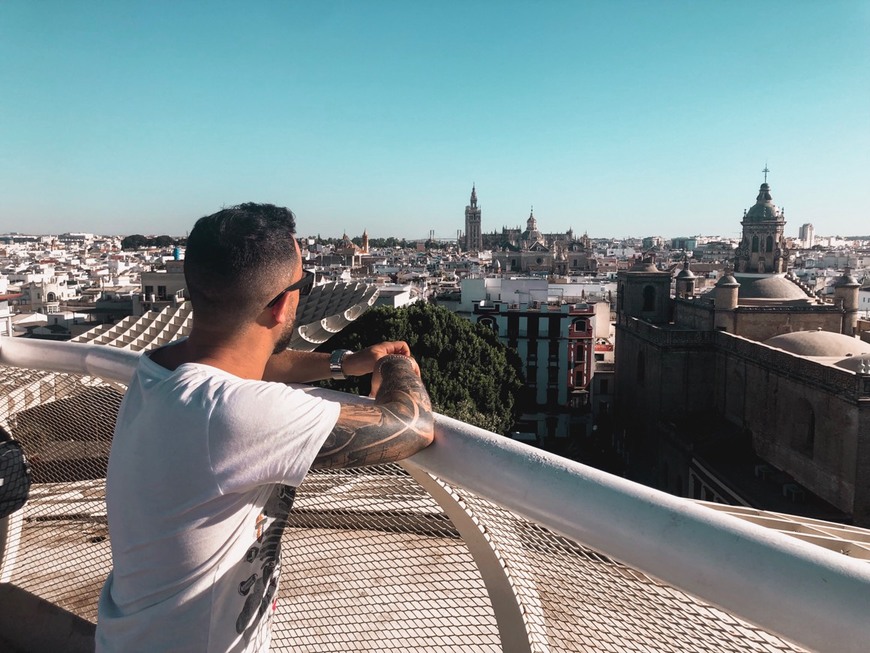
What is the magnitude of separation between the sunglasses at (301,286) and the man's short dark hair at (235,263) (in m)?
0.01

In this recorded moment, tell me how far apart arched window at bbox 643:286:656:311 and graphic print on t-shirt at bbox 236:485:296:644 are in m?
25.0

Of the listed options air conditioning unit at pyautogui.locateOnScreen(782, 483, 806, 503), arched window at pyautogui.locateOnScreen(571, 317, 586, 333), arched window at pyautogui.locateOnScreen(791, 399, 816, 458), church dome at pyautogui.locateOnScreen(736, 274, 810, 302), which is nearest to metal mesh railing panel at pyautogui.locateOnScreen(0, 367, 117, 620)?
air conditioning unit at pyautogui.locateOnScreen(782, 483, 806, 503)

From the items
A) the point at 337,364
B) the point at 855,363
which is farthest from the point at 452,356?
the point at 337,364

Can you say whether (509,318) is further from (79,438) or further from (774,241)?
(79,438)

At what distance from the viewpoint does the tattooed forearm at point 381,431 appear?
1298 millimetres

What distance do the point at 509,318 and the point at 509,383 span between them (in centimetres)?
853

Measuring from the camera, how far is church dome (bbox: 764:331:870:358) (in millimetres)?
18172

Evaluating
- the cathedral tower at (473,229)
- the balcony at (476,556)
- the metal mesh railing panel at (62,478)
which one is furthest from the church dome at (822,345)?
the cathedral tower at (473,229)

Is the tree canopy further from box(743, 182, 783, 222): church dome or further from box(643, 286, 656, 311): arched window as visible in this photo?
box(743, 182, 783, 222): church dome

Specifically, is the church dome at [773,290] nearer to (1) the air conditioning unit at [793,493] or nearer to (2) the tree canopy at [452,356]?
(1) the air conditioning unit at [793,493]

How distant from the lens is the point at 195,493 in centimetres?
121

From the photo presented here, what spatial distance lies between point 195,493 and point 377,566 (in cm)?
126

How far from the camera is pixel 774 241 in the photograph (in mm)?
27891

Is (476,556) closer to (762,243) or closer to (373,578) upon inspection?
(373,578)
